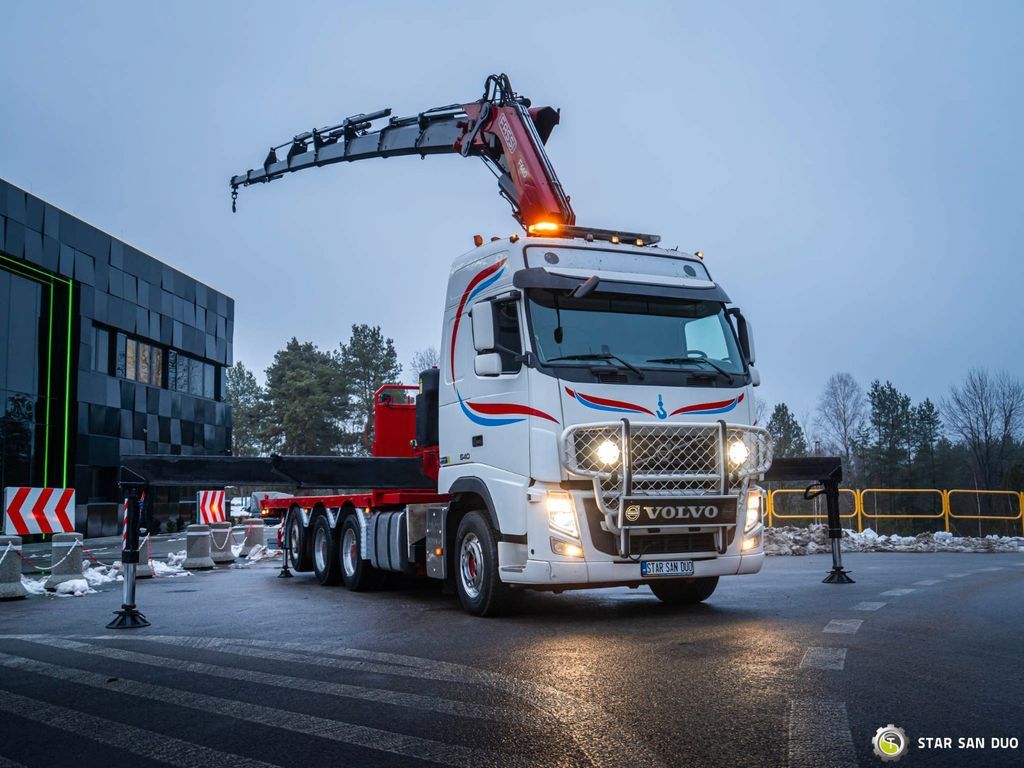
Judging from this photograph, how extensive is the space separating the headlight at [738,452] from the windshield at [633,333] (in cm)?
72

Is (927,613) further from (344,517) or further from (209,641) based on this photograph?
(344,517)

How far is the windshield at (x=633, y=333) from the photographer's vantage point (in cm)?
895

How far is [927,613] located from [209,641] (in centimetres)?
652

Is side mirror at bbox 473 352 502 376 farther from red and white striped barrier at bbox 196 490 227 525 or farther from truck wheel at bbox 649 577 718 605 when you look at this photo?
red and white striped barrier at bbox 196 490 227 525

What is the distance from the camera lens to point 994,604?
388 inches

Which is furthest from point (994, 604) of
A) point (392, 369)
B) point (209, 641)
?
point (392, 369)

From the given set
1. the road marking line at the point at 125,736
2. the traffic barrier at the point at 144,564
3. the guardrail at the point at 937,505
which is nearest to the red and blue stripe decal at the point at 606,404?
the road marking line at the point at 125,736

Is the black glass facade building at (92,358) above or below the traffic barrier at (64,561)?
above

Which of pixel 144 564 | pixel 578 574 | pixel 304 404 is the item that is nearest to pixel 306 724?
pixel 578 574

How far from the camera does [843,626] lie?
26.2ft

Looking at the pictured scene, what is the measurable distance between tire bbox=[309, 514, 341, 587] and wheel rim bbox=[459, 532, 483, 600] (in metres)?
4.46

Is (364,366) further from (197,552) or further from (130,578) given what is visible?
(130,578)

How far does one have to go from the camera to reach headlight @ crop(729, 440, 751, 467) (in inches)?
355

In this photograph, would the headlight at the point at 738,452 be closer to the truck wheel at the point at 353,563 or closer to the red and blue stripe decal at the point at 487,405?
the red and blue stripe decal at the point at 487,405
